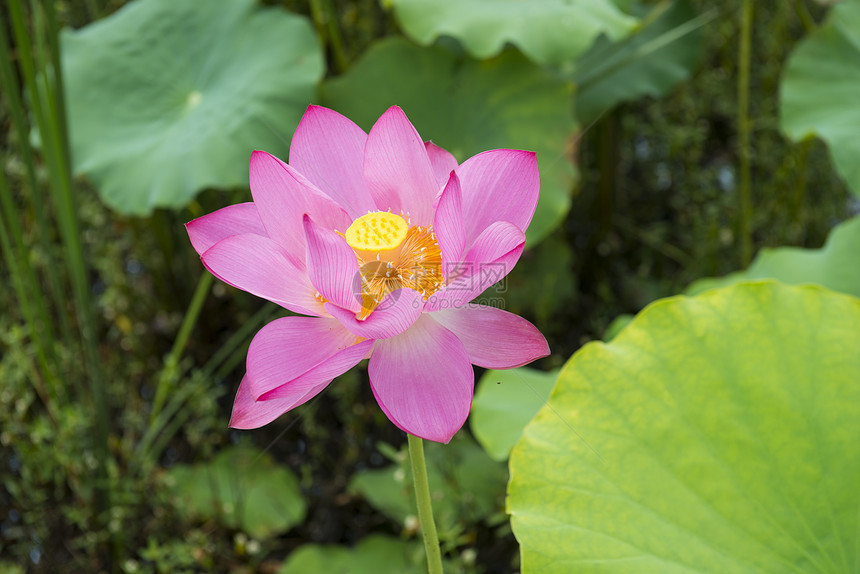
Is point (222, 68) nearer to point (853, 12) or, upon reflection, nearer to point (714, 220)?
point (714, 220)

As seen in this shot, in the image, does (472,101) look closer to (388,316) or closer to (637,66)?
(637,66)

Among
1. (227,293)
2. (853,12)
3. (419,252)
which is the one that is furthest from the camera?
(227,293)

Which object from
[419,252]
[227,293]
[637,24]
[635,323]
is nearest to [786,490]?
[635,323]

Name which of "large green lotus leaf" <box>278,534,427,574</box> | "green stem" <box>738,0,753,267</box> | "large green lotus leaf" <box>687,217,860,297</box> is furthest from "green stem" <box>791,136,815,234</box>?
"large green lotus leaf" <box>278,534,427,574</box>

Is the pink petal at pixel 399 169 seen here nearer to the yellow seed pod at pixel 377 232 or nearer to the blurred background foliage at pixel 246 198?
the yellow seed pod at pixel 377 232

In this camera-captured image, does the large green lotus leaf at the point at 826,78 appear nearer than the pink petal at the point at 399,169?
No

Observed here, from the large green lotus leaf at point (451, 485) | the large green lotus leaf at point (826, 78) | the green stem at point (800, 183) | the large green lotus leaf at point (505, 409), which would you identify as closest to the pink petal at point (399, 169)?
the large green lotus leaf at point (505, 409)
